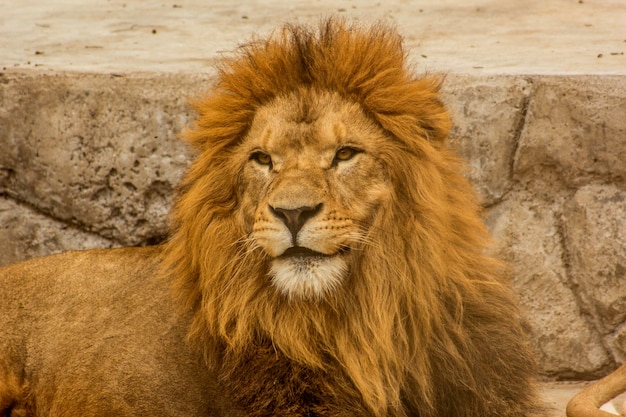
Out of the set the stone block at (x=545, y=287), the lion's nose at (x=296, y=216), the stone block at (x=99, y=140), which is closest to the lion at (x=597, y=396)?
the stone block at (x=545, y=287)

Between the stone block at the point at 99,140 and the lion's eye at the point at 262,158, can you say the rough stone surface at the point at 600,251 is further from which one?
the lion's eye at the point at 262,158

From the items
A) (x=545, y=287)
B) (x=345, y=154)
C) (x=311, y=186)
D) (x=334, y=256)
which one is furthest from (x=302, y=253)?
(x=545, y=287)

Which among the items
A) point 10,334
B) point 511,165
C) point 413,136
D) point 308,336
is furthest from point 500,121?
point 10,334

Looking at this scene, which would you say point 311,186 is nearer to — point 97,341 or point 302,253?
point 302,253

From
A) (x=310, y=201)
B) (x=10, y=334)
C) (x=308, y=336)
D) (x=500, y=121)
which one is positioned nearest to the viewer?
(x=310, y=201)

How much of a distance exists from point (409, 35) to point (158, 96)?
208 centimetres

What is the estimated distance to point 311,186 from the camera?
3.35 meters

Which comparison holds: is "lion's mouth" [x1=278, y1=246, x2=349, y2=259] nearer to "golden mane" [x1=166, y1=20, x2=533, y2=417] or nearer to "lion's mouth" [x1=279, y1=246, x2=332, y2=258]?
"lion's mouth" [x1=279, y1=246, x2=332, y2=258]

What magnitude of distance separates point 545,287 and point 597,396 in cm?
87

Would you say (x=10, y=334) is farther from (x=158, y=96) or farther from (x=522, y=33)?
(x=522, y=33)

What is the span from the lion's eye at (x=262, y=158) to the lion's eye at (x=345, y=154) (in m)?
0.23

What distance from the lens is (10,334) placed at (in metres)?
4.21

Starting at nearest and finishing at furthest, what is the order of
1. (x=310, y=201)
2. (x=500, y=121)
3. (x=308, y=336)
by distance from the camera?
1. (x=310, y=201)
2. (x=308, y=336)
3. (x=500, y=121)

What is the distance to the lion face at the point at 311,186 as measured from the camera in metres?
3.32
